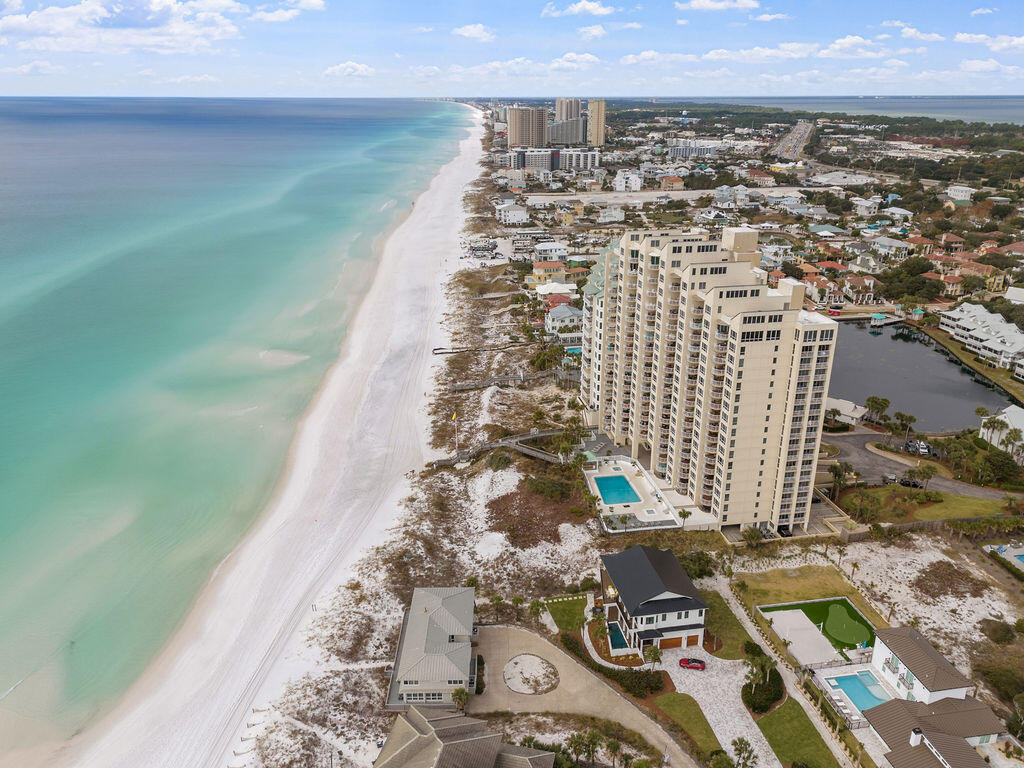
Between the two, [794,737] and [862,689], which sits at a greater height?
[862,689]

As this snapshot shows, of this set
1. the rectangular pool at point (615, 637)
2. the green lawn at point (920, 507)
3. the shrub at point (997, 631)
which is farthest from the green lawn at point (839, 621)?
the green lawn at point (920, 507)

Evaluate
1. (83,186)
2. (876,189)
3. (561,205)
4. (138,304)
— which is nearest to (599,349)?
(138,304)

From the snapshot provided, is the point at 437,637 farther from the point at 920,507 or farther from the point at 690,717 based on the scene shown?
the point at 920,507

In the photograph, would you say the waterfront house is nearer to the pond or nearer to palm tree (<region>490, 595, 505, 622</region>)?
the pond

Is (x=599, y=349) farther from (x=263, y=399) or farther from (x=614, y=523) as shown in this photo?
(x=263, y=399)

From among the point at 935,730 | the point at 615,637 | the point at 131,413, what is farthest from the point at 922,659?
the point at 131,413

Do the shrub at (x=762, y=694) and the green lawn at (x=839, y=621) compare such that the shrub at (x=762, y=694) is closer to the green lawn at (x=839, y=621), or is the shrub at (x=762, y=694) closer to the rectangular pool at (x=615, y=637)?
the green lawn at (x=839, y=621)
